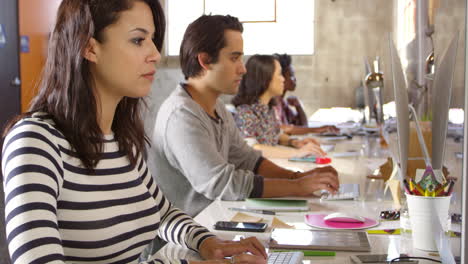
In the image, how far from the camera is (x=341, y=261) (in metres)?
1.28

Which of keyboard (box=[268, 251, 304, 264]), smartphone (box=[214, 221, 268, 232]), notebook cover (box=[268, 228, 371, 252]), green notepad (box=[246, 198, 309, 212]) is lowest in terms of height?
green notepad (box=[246, 198, 309, 212])

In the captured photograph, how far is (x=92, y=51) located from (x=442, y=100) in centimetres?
84

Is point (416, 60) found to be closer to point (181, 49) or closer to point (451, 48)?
point (181, 49)

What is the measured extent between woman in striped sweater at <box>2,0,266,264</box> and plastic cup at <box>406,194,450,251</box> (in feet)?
1.22

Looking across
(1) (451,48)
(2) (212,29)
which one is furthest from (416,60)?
(1) (451,48)

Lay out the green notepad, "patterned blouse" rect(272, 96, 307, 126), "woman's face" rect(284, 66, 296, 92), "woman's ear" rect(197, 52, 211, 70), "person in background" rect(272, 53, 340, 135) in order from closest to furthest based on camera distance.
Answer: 1. the green notepad
2. "woman's ear" rect(197, 52, 211, 70)
3. "person in background" rect(272, 53, 340, 135)
4. "woman's face" rect(284, 66, 296, 92)
5. "patterned blouse" rect(272, 96, 307, 126)

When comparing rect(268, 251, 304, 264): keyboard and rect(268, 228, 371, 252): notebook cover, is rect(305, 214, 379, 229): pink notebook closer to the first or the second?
rect(268, 228, 371, 252): notebook cover

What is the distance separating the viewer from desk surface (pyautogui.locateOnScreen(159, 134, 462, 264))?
1.28 meters

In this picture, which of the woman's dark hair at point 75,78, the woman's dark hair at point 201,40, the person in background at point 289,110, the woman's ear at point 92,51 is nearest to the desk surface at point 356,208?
the woman's dark hair at point 75,78

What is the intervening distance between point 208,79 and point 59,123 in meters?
1.11

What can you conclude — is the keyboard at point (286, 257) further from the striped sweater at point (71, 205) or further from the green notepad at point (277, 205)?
the green notepad at point (277, 205)

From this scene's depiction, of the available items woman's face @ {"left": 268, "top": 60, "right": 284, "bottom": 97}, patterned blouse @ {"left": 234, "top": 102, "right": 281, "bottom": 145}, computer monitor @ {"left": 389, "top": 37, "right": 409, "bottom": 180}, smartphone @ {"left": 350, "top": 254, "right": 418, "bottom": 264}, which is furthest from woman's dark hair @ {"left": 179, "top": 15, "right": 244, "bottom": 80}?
woman's face @ {"left": 268, "top": 60, "right": 284, "bottom": 97}

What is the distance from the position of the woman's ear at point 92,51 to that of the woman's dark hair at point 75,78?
0.04 ft

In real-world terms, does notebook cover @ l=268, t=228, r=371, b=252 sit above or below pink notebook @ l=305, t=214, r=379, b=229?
above
